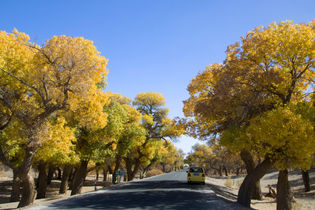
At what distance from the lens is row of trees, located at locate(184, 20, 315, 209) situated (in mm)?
10609

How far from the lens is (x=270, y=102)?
1343 cm

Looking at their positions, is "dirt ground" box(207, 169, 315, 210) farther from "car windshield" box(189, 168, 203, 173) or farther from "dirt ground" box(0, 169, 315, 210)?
"car windshield" box(189, 168, 203, 173)

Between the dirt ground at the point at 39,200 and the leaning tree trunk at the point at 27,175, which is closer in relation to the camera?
the leaning tree trunk at the point at 27,175

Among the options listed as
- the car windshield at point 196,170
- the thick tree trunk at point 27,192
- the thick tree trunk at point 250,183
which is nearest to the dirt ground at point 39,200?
the thick tree trunk at point 27,192

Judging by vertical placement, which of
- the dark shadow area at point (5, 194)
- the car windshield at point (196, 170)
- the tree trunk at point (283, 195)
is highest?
the car windshield at point (196, 170)

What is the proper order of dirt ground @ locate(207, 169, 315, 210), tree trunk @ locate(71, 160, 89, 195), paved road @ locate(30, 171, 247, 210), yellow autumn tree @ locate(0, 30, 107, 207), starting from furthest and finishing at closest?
tree trunk @ locate(71, 160, 89, 195)
dirt ground @ locate(207, 169, 315, 210)
yellow autumn tree @ locate(0, 30, 107, 207)
paved road @ locate(30, 171, 247, 210)

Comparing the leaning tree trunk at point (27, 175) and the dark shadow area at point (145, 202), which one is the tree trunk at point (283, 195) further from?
the leaning tree trunk at point (27, 175)

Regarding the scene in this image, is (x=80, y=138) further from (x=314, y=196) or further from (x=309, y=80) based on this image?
(x=314, y=196)

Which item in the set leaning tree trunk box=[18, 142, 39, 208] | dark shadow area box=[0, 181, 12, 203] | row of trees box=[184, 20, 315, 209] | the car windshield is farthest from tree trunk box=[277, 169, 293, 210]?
dark shadow area box=[0, 181, 12, 203]

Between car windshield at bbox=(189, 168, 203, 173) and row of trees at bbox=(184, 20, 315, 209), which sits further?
car windshield at bbox=(189, 168, 203, 173)

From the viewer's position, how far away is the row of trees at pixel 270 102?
10.6 m

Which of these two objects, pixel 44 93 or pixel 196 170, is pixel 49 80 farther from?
pixel 196 170

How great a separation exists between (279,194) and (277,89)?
564 cm

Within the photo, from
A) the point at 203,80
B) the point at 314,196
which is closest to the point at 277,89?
the point at 203,80
